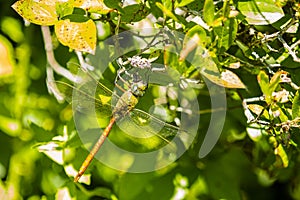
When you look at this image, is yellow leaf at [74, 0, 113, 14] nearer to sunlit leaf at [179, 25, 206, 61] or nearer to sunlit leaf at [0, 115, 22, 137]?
sunlit leaf at [179, 25, 206, 61]

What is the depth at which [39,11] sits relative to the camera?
2.31 feet

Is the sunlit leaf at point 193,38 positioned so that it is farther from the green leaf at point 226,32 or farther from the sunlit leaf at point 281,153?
the sunlit leaf at point 281,153

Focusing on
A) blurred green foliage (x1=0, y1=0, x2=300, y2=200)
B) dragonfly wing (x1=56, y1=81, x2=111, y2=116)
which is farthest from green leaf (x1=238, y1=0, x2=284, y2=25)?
dragonfly wing (x1=56, y1=81, x2=111, y2=116)

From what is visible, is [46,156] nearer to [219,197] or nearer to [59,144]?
[59,144]

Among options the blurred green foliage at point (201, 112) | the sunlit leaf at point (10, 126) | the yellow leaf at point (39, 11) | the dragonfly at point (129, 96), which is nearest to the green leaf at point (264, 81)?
the blurred green foliage at point (201, 112)

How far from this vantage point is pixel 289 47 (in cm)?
76

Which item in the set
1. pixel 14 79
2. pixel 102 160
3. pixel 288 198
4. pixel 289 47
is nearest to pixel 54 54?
pixel 14 79

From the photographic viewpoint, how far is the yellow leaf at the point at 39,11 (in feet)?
2.29

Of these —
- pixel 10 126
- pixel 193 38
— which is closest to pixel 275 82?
pixel 193 38

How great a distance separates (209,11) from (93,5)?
14 centimetres

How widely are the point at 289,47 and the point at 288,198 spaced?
2.47 feet

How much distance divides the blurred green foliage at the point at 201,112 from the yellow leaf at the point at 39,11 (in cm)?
1

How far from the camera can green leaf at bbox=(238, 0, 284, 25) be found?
0.74m

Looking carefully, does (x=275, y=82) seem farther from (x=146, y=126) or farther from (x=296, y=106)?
(x=146, y=126)
